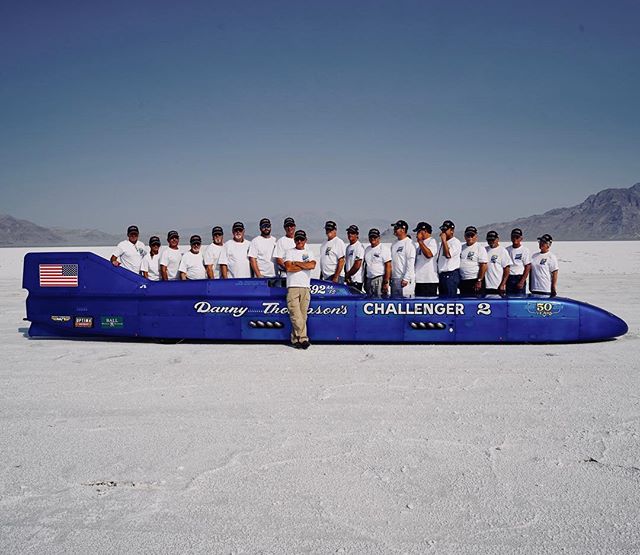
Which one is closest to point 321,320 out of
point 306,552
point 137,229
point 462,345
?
point 462,345

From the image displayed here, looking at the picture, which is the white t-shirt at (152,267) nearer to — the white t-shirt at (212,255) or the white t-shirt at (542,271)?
the white t-shirt at (212,255)

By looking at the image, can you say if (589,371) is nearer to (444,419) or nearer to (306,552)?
(444,419)

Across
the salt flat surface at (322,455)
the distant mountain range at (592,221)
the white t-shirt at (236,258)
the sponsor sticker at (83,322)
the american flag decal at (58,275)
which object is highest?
the distant mountain range at (592,221)

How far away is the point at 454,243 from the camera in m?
8.79

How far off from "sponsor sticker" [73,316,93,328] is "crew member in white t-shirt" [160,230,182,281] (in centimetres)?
170

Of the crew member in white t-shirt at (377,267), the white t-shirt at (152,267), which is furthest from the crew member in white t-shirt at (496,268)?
the white t-shirt at (152,267)

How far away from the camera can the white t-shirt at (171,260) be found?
A: 9719 millimetres

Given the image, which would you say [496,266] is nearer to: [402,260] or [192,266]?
[402,260]

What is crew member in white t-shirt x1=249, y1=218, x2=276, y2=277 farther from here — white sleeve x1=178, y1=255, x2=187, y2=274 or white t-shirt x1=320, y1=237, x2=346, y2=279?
white sleeve x1=178, y1=255, x2=187, y2=274

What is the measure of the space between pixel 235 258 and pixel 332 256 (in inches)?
66.1

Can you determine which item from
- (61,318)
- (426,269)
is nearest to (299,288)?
(426,269)

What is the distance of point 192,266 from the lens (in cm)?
949

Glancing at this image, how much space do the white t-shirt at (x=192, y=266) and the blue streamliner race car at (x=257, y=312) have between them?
109cm

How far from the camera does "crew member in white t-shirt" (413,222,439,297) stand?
8562 millimetres
